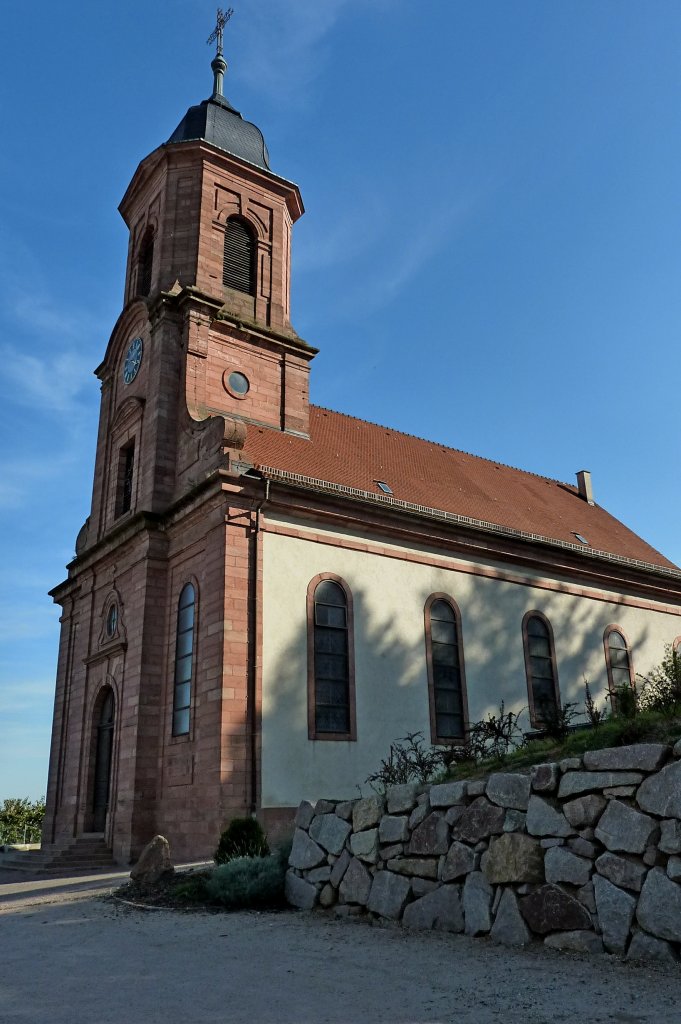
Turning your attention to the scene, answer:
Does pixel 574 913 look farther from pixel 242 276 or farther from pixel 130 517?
pixel 242 276

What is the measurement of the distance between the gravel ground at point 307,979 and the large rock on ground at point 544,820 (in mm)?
972

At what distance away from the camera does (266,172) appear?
2559 cm

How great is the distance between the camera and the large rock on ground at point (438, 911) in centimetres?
827

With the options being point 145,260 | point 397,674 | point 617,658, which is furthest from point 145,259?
point 617,658

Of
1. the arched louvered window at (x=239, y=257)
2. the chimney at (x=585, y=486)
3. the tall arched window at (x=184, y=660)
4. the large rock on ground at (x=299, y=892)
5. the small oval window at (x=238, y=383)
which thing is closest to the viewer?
the large rock on ground at (x=299, y=892)

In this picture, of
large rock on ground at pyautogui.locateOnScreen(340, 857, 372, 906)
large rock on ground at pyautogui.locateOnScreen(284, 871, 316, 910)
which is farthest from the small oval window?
large rock on ground at pyautogui.locateOnScreen(340, 857, 372, 906)

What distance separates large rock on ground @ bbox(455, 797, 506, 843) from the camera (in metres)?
8.11

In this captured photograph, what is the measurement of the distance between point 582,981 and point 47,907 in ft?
27.2

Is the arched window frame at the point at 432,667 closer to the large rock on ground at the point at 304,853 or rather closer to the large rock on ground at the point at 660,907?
the large rock on ground at the point at 304,853

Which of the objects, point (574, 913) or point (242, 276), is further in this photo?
point (242, 276)

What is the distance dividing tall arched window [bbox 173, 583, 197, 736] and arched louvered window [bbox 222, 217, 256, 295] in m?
9.69

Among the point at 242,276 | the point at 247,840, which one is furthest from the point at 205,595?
the point at 242,276

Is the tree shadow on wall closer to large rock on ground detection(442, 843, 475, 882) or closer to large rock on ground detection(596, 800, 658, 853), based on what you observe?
large rock on ground detection(442, 843, 475, 882)

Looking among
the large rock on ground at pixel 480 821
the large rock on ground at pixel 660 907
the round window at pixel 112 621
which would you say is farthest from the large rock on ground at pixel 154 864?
the round window at pixel 112 621
